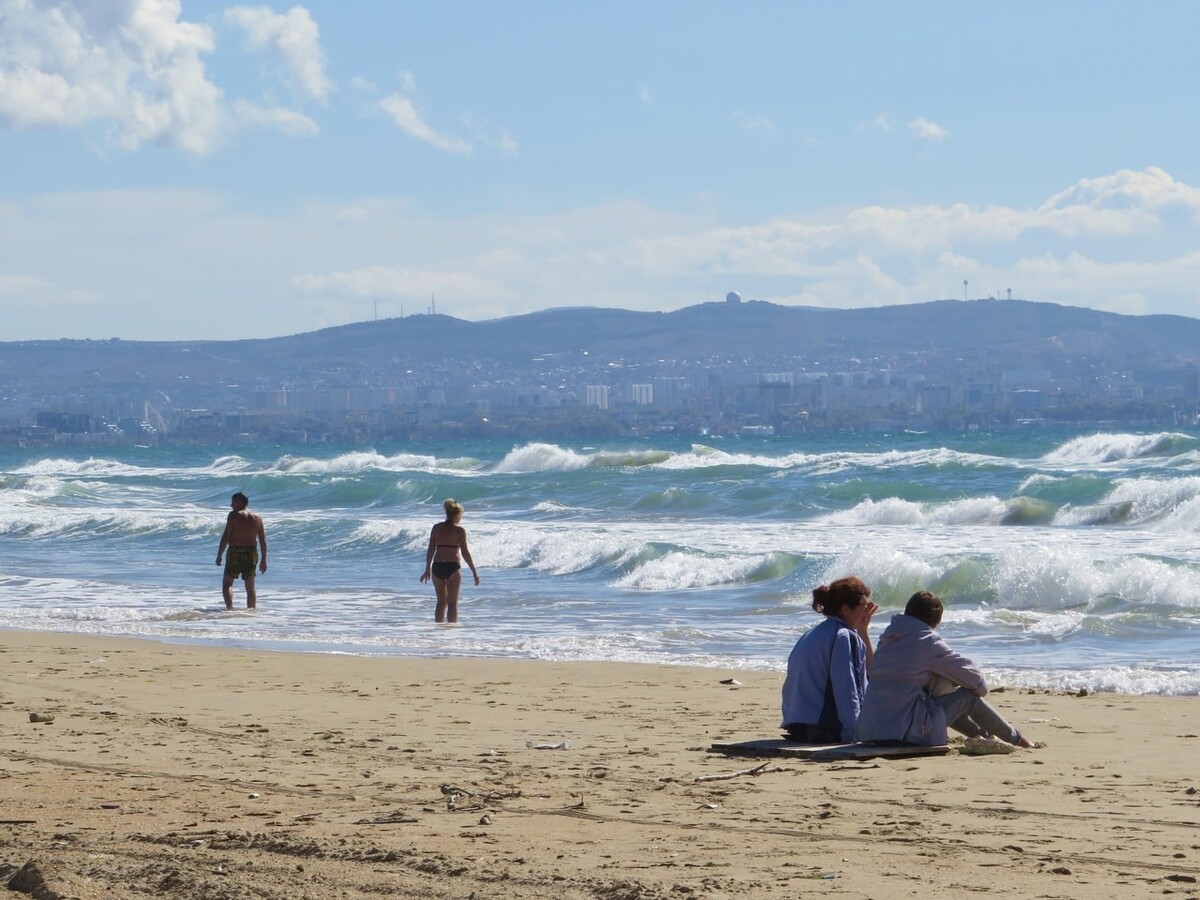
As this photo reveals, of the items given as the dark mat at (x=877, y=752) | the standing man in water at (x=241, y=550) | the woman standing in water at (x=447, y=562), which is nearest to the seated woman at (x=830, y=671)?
the dark mat at (x=877, y=752)

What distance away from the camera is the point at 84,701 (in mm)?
10047

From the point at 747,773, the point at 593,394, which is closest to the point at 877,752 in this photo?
the point at 747,773

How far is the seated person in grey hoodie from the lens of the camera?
7613 mm

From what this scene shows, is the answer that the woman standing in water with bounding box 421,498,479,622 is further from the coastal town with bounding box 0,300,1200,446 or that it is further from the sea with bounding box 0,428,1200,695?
the coastal town with bounding box 0,300,1200,446

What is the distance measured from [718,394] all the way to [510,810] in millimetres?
115683

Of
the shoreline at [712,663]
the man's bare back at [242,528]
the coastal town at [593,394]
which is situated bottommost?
the shoreline at [712,663]

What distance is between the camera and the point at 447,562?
15.6 metres

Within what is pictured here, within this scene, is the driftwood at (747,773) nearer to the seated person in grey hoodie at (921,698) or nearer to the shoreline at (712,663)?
the seated person in grey hoodie at (921,698)

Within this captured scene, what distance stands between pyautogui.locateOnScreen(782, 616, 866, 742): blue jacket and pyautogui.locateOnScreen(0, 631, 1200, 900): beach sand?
500 mm

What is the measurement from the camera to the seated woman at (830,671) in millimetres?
7859

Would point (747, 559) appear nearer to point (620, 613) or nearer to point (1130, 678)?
point (620, 613)

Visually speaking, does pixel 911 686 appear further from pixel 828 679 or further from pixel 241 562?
pixel 241 562

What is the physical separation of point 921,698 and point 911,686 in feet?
0.22

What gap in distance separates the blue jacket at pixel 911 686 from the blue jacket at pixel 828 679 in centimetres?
13
